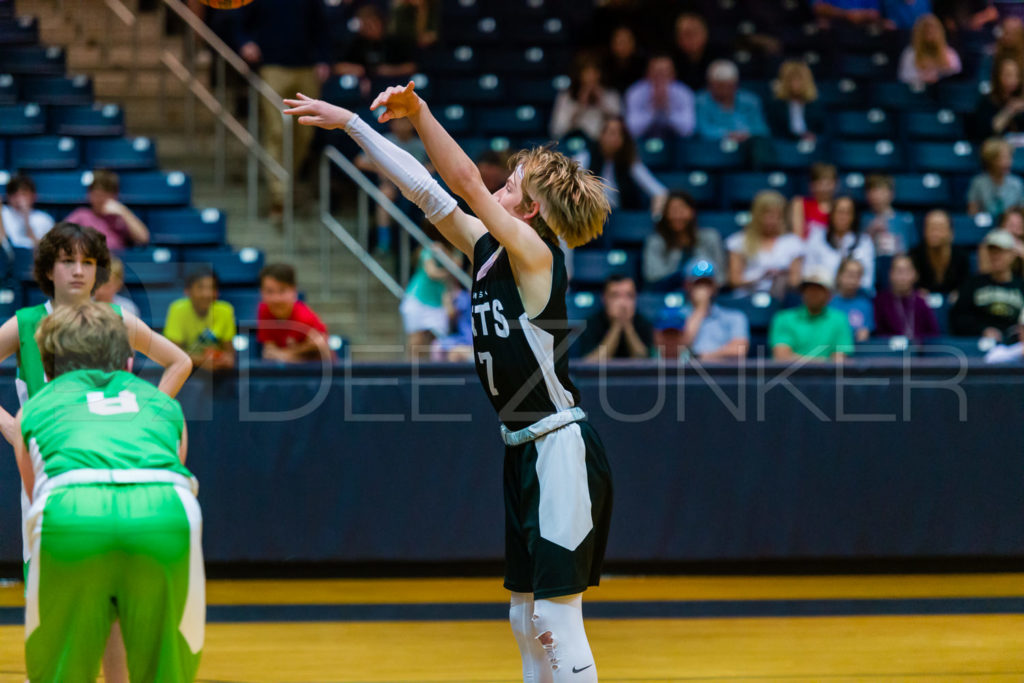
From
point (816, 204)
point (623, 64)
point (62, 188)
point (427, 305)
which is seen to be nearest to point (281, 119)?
point (62, 188)

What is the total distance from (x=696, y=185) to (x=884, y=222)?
62.9 inches

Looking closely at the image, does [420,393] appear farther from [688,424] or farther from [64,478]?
[64,478]

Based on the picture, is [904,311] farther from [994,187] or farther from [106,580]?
[106,580]

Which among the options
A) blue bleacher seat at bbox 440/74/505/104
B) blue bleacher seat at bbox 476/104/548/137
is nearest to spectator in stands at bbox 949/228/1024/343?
blue bleacher seat at bbox 476/104/548/137

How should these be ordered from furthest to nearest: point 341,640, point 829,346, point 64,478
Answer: point 829,346, point 341,640, point 64,478

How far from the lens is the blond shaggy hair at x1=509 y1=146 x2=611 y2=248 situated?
373 cm

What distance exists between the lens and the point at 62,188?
960cm

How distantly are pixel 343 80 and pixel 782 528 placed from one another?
5.94 metres

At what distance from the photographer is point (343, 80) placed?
11.0 m

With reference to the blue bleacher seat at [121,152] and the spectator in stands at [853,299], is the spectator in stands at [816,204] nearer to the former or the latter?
the spectator in stands at [853,299]

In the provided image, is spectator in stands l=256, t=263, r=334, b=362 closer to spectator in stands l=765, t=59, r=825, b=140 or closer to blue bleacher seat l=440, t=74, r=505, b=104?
blue bleacher seat l=440, t=74, r=505, b=104

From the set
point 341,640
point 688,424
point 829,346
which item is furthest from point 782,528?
point 341,640

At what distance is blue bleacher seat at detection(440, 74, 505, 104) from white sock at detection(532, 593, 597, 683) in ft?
27.4

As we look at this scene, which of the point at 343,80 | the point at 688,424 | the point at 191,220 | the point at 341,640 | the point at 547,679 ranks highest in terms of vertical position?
the point at 343,80
